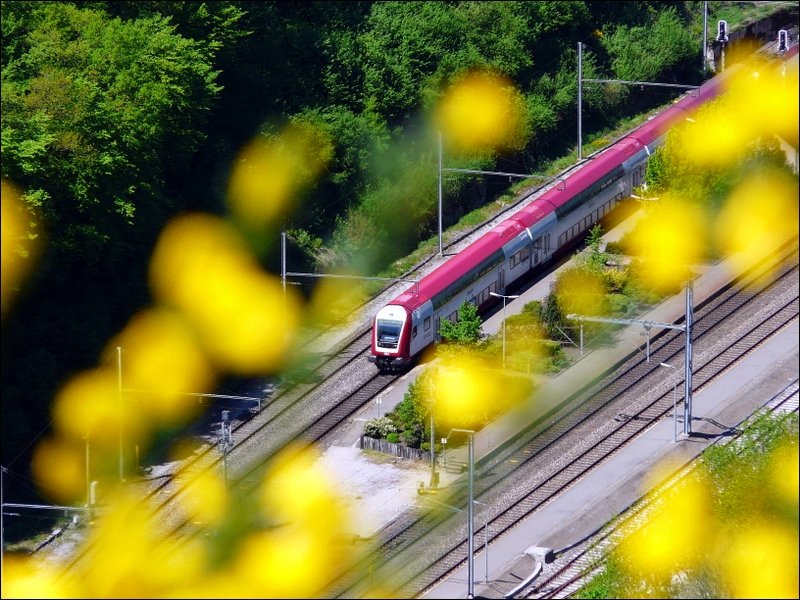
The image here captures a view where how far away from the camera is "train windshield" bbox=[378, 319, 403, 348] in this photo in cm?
7731

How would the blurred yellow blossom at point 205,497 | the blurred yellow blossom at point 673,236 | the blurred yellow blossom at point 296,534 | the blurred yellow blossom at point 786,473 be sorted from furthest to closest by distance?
the blurred yellow blossom at point 673,236, the blurred yellow blossom at point 205,497, the blurred yellow blossom at point 786,473, the blurred yellow blossom at point 296,534

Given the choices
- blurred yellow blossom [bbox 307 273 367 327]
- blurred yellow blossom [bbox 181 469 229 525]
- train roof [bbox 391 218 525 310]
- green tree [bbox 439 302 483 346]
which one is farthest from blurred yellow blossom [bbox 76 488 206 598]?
blurred yellow blossom [bbox 307 273 367 327]

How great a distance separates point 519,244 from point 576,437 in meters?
11.3

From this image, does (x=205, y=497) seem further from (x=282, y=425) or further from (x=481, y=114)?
(x=481, y=114)

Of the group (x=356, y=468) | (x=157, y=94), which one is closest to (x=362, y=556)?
(x=356, y=468)

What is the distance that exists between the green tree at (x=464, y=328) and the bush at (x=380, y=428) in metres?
4.42

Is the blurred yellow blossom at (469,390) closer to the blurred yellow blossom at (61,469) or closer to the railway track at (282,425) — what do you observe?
the railway track at (282,425)

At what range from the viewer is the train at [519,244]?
255ft

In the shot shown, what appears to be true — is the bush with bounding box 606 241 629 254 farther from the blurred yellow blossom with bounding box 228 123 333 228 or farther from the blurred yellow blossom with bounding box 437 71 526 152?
the blurred yellow blossom with bounding box 228 123 333 228

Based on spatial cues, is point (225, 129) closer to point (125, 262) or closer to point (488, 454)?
point (125, 262)

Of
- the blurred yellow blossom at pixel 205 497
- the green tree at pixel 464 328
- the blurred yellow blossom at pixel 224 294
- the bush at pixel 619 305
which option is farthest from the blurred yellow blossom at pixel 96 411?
the bush at pixel 619 305

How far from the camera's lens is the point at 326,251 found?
284ft

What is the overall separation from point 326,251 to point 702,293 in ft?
50.5

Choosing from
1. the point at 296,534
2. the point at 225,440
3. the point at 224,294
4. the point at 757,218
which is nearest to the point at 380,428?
the point at 225,440
